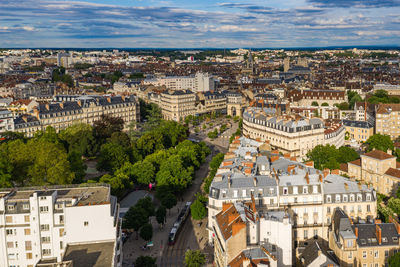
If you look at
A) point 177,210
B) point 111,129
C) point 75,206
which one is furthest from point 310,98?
point 75,206

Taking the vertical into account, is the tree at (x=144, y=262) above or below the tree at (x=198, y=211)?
below

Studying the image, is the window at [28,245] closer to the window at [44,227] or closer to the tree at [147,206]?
the window at [44,227]

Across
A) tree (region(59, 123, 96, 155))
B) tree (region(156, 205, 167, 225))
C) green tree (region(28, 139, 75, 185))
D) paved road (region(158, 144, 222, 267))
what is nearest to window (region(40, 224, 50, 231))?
paved road (region(158, 144, 222, 267))

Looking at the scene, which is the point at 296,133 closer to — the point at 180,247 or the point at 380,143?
the point at 380,143

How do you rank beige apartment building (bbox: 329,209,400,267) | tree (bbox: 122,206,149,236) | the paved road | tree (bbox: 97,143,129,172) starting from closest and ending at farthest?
beige apartment building (bbox: 329,209,400,267) < the paved road < tree (bbox: 122,206,149,236) < tree (bbox: 97,143,129,172)

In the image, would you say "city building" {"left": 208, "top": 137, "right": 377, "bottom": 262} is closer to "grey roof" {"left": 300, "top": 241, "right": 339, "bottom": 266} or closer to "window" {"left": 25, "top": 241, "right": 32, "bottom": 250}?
"grey roof" {"left": 300, "top": 241, "right": 339, "bottom": 266}

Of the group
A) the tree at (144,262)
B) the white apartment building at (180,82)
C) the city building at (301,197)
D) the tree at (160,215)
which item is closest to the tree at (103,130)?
the tree at (160,215)

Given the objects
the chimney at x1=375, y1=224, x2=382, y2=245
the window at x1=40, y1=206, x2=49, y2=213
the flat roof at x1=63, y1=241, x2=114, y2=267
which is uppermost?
the window at x1=40, y1=206, x2=49, y2=213
